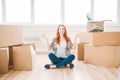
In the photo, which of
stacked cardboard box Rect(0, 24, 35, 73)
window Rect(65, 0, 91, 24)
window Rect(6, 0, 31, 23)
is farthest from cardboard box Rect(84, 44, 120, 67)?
window Rect(6, 0, 31, 23)

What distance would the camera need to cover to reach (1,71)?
2.51 metres

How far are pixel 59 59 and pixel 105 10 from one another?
247cm

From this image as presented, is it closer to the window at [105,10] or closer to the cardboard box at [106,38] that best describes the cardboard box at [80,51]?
the cardboard box at [106,38]

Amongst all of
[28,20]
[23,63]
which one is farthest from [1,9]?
[23,63]

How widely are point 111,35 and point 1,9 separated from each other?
307 centimetres

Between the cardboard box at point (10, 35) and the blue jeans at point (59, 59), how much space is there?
565 millimetres

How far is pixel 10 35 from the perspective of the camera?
2.71 m

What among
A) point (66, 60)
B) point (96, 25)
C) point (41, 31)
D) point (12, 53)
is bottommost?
point (66, 60)

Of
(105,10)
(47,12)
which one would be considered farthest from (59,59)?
(105,10)

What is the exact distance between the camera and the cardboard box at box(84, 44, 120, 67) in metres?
2.85

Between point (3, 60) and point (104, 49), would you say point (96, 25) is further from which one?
point (3, 60)

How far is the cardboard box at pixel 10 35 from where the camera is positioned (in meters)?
2.57

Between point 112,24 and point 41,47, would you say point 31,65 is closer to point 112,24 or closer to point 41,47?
point 41,47

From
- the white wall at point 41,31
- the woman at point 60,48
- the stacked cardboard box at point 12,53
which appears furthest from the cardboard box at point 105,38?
the white wall at point 41,31
